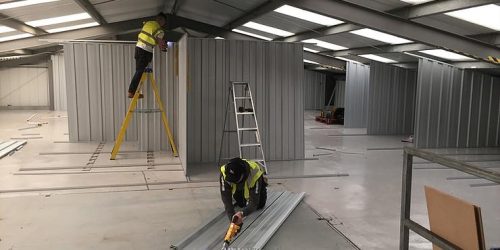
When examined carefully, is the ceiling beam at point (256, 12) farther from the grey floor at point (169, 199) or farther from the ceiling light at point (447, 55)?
the ceiling light at point (447, 55)

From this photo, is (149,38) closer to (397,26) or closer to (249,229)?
(397,26)

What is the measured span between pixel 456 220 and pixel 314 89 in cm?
1927

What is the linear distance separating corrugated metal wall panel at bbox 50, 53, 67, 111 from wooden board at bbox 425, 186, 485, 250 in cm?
1830

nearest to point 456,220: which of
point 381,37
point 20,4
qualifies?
point 381,37

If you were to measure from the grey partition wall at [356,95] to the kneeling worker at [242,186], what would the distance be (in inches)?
372

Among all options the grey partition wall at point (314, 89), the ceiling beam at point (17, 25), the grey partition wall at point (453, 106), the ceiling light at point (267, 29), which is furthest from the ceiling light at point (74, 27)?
the grey partition wall at point (314, 89)

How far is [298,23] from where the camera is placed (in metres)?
8.95

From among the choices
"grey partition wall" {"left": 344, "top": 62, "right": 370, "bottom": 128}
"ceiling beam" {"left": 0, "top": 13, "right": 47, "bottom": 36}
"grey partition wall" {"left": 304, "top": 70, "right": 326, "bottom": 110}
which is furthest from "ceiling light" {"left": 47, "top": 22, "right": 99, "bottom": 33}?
"grey partition wall" {"left": 304, "top": 70, "right": 326, "bottom": 110}

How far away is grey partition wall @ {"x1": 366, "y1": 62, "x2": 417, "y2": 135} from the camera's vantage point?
484 inches

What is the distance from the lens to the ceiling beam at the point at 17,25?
27.9 feet

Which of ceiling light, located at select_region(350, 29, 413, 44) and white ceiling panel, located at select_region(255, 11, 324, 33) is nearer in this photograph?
ceiling light, located at select_region(350, 29, 413, 44)

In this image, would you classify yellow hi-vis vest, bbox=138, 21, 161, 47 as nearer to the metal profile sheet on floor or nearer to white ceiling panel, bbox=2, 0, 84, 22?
white ceiling panel, bbox=2, 0, 84, 22

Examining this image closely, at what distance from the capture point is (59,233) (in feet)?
13.8

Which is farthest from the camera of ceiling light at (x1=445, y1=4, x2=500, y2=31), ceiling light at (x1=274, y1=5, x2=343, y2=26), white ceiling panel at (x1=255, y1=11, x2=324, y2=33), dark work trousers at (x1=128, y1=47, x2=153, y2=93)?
white ceiling panel at (x1=255, y1=11, x2=324, y2=33)
